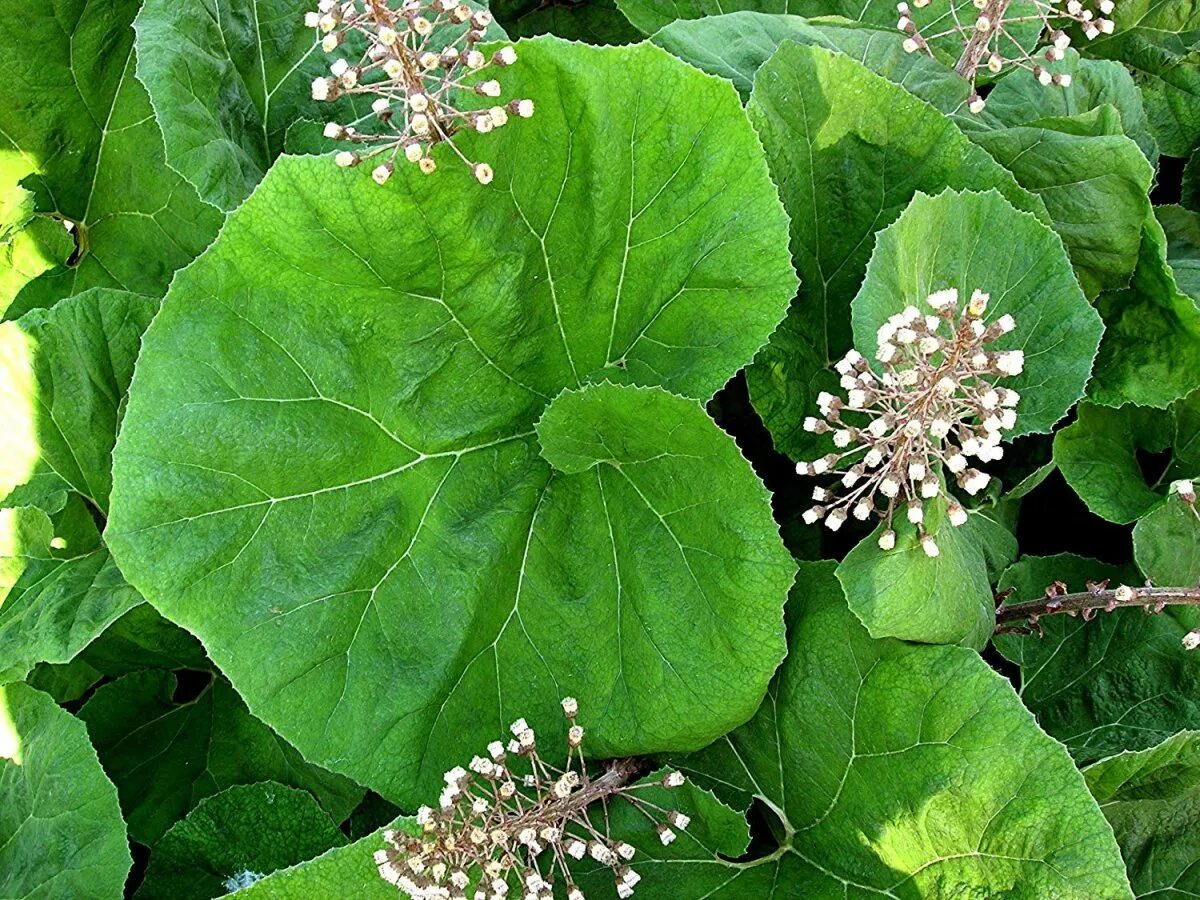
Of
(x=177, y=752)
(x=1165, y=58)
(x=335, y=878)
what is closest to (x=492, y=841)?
(x=335, y=878)

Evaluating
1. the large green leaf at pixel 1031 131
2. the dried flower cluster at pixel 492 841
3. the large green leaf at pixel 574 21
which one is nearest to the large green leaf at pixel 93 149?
the large green leaf at pixel 574 21

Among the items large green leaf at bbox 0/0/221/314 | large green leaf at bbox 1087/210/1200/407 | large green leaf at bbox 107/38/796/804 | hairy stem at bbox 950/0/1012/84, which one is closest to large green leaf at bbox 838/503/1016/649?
large green leaf at bbox 107/38/796/804

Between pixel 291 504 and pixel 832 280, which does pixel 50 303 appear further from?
pixel 832 280

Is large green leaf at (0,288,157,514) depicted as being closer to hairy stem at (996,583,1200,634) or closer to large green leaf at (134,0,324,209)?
large green leaf at (134,0,324,209)

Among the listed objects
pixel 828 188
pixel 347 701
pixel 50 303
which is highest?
pixel 828 188

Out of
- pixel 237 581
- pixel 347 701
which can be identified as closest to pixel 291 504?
pixel 237 581

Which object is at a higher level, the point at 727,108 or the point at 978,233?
the point at 727,108

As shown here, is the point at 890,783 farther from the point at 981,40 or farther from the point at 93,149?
the point at 93,149
